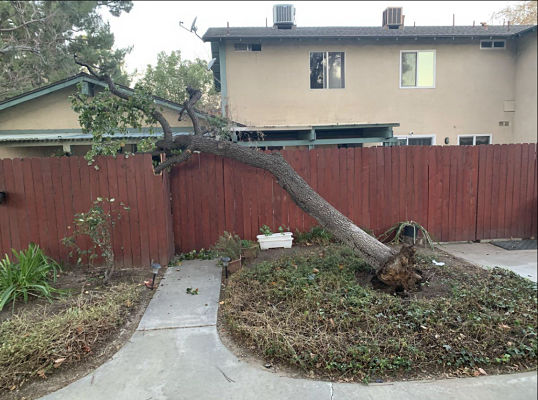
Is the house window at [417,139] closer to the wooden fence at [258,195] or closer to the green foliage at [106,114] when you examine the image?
the wooden fence at [258,195]

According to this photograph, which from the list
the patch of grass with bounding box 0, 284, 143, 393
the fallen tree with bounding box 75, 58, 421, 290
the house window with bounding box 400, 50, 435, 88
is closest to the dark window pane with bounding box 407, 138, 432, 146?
the house window with bounding box 400, 50, 435, 88

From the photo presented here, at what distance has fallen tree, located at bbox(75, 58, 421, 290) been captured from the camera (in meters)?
4.34

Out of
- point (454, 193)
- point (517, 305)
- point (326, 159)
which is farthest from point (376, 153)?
point (517, 305)

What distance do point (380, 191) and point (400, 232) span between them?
0.84m

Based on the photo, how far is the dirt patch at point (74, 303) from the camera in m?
3.00

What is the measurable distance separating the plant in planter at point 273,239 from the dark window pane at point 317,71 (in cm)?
683

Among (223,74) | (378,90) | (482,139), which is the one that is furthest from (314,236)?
(482,139)

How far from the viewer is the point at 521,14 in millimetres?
20812

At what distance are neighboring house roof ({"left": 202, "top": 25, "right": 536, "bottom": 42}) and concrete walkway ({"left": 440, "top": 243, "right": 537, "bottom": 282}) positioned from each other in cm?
739

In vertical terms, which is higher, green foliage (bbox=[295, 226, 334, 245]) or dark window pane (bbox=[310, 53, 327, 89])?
dark window pane (bbox=[310, 53, 327, 89])

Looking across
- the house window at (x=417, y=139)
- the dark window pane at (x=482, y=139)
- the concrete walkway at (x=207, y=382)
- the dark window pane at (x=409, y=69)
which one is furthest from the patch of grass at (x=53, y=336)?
the dark window pane at (x=482, y=139)

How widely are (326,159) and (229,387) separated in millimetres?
4590

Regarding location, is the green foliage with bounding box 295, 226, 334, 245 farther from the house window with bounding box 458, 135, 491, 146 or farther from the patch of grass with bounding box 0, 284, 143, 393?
the house window with bounding box 458, 135, 491, 146

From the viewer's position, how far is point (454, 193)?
700 cm
